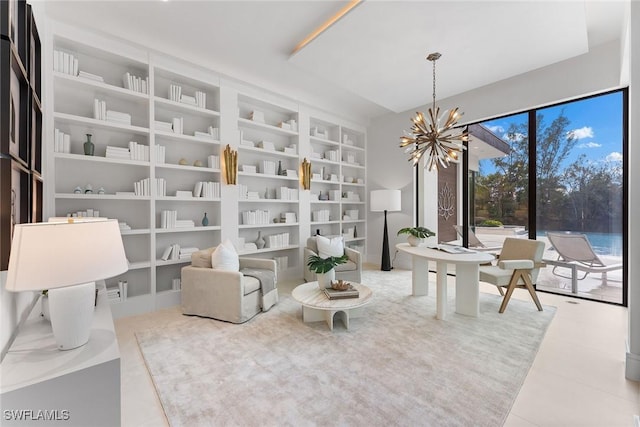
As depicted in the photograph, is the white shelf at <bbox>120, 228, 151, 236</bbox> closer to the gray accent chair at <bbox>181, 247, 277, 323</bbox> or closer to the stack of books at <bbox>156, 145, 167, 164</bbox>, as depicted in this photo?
the gray accent chair at <bbox>181, 247, 277, 323</bbox>

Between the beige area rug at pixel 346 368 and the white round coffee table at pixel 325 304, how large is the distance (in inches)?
4.6

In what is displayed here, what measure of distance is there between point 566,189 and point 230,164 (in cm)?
470

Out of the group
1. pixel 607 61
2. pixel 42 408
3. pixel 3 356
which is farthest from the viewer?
pixel 607 61

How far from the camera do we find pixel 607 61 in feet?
11.1

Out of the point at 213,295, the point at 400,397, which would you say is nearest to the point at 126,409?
the point at 213,295

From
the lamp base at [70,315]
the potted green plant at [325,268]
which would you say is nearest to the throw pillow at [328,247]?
the potted green plant at [325,268]

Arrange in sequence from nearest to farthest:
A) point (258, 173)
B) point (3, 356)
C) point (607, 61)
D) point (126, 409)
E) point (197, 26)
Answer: point (3, 356) < point (126, 409) < point (197, 26) < point (607, 61) < point (258, 173)

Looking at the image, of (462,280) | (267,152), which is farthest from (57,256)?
(267,152)

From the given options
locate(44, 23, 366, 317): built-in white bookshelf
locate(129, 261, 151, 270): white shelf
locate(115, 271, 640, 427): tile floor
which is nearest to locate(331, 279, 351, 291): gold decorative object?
locate(115, 271, 640, 427): tile floor

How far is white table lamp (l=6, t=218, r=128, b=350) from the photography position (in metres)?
0.98

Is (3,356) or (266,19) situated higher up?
(266,19)

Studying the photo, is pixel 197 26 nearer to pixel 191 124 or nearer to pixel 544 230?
pixel 191 124

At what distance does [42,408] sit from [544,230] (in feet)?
17.1

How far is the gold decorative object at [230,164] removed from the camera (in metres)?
3.92
